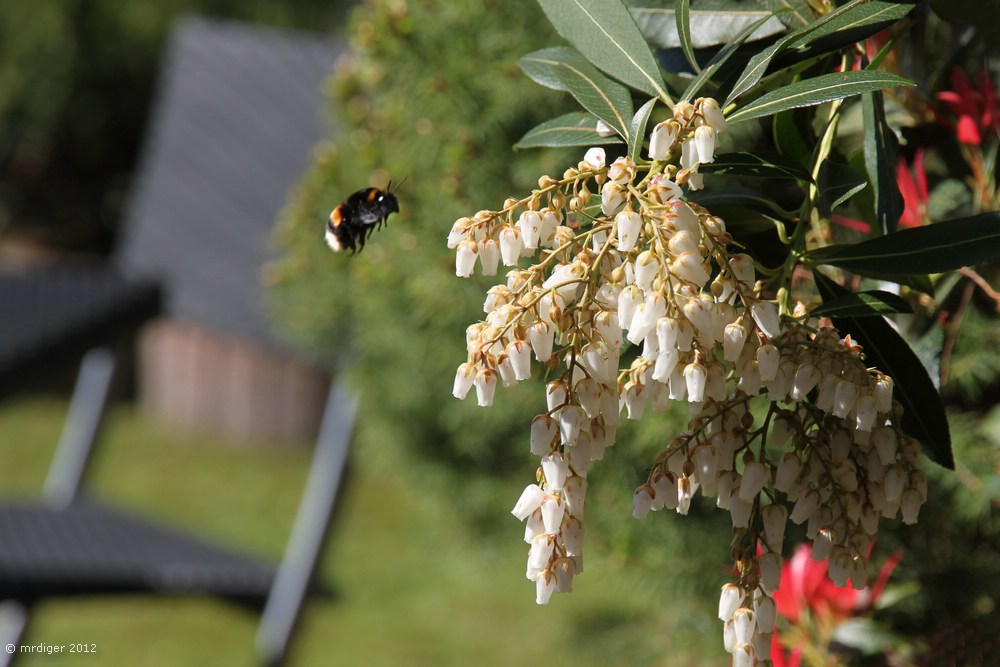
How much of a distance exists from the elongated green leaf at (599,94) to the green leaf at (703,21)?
A: 10 cm

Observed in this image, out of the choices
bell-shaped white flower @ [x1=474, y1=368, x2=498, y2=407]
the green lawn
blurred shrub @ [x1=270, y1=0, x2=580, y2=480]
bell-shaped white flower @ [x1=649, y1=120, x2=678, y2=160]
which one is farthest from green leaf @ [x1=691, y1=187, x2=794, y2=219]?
the green lawn

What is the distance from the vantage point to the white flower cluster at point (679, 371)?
2.23ft

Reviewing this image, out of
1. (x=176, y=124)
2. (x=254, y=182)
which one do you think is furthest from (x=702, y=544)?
(x=176, y=124)

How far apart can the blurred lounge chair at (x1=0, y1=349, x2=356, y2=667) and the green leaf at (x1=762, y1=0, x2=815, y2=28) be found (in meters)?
1.62

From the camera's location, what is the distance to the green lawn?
7.68 ft

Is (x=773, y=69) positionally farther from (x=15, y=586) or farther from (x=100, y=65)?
(x=100, y=65)

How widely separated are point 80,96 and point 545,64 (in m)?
6.13

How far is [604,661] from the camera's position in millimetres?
2473

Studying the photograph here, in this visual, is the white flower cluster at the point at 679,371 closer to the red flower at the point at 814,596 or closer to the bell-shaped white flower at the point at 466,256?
the bell-shaped white flower at the point at 466,256

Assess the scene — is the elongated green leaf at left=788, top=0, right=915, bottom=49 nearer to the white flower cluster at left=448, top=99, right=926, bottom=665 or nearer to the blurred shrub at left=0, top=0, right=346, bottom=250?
the white flower cluster at left=448, top=99, right=926, bottom=665

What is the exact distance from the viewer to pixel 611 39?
0.85 meters

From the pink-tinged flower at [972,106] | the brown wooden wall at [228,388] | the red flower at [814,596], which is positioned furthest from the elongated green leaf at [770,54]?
the brown wooden wall at [228,388]

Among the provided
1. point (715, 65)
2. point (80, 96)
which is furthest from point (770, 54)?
point (80, 96)

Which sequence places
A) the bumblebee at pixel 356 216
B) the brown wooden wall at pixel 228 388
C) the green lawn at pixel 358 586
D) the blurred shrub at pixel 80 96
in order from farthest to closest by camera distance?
the blurred shrub at pixel 80 96 → the brown wooden wall at pixel 228 388 → the green lawn at pixel 358 586 → the bumblebee at pixel 356 216
